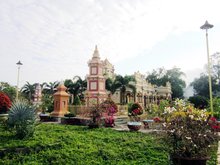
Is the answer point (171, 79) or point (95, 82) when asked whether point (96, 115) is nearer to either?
point (95, 82)

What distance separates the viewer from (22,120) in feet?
30.1

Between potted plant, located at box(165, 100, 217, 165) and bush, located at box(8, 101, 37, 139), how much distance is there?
581 centimetres

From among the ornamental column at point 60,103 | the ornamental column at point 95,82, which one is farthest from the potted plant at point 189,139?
the ornamental column at point 95,82

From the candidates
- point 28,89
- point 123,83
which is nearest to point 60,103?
point 123,83

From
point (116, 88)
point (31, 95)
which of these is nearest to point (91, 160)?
point (116, 88)

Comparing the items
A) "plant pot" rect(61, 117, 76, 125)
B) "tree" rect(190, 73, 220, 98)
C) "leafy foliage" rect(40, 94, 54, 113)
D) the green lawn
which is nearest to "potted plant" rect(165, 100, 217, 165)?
the green lawn

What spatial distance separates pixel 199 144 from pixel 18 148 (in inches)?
215

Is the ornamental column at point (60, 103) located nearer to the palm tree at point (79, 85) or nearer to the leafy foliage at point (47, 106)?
the leafy foliage at point (47, 106)

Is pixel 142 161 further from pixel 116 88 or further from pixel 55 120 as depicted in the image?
pixel 116 88

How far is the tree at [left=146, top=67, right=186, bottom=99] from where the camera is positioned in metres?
50.3

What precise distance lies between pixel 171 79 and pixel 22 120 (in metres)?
46.4

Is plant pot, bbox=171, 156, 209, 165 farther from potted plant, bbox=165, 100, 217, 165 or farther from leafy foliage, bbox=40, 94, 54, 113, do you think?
leafy foliage, bbox=40, 94, 54, 113

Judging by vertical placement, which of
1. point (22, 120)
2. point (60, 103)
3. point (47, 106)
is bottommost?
point (22, 120)

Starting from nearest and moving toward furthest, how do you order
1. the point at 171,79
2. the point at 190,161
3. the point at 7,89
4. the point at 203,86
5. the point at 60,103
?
the point at 190,161 < the point at 60,103 < the point at 7,89 < the point at 203,86 < the point at 171,79
